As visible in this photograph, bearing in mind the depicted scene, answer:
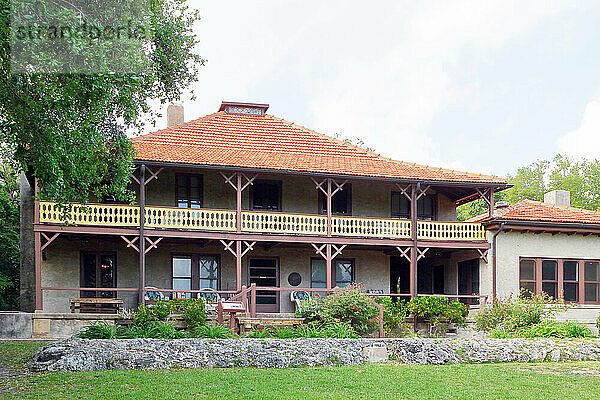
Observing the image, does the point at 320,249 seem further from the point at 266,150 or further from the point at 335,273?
the point at 266,150

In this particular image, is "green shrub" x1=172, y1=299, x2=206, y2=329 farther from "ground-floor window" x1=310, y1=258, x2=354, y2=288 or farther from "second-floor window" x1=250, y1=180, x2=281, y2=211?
"ground-floor window" x1=310, y1=258, x2=354, y2=288

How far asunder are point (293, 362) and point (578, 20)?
30.6m

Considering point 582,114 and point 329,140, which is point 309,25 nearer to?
point 329,140

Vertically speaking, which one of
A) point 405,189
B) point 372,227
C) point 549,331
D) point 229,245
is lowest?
point 549,331

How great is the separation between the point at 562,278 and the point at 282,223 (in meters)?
11.3

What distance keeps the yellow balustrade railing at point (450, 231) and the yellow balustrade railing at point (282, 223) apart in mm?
3953

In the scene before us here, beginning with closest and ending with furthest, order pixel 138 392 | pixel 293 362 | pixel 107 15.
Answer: pixel 138 392 < pixel 107 15 < pixel 293 362

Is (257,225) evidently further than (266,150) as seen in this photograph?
No

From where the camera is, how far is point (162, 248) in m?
25.5

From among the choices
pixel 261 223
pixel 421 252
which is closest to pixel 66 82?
pixel 261 223

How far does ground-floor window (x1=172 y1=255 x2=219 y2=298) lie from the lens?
2555cm

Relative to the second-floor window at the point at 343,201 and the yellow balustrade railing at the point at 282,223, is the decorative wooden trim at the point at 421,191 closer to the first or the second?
the second-floor window at the point at 343,201

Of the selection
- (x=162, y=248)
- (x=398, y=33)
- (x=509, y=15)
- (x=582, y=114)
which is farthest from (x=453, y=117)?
(x=162, y=248)

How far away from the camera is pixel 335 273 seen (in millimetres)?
27281
